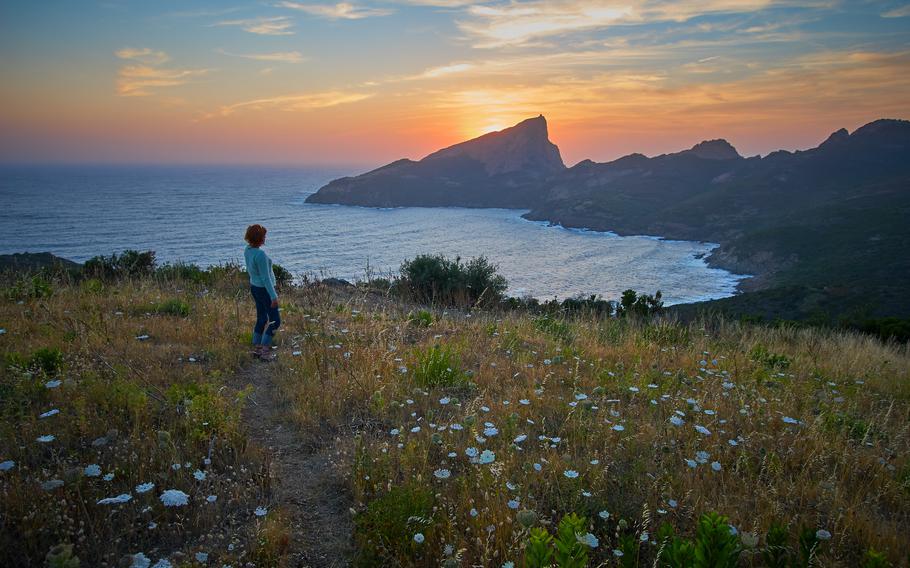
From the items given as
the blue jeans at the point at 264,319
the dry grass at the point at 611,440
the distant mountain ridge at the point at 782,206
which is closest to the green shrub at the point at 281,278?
the blue jeans at the point at 264,319

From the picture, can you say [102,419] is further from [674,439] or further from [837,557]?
[837,557]

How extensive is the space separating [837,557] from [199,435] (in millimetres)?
5099

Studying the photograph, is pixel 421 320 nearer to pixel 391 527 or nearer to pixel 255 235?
pixel 255 235

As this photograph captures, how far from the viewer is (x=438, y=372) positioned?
6207 millimetres

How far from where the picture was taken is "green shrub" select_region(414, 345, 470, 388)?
6125mm

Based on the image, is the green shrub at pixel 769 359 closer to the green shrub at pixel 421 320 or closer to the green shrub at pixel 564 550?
the green shrub at pixel 421 320

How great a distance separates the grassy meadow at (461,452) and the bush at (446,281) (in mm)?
10535

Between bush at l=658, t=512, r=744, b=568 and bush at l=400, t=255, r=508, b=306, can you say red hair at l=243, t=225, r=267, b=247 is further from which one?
bush at l=400, t=255, r=508, b=306

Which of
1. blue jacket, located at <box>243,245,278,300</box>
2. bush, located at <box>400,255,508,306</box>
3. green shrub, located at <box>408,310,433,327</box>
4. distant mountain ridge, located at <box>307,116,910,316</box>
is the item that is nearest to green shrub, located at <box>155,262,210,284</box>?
bush, located at <box>400,255,508,306</box>

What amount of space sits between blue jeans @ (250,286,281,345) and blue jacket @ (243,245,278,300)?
7.3 inches

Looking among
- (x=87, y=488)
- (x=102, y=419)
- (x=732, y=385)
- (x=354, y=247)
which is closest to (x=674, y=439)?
(x=732, y=385)

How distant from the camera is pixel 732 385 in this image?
6035 mm

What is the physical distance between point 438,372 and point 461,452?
1.95m

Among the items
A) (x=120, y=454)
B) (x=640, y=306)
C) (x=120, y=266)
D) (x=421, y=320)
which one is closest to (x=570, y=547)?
(x=120, y=454)
